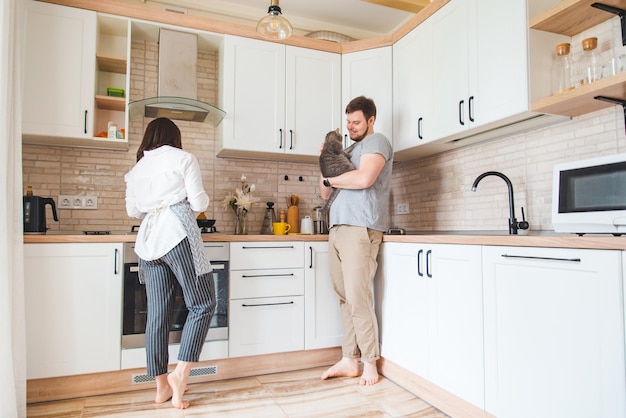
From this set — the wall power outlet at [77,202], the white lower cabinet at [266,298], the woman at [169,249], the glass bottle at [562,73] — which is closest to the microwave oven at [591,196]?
the glass bottle at [562,73]

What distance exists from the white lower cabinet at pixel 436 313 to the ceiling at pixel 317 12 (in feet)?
6.78

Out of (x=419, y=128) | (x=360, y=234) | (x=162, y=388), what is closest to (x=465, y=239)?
(x=360, y=234)

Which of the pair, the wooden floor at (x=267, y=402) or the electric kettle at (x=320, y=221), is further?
the electric kettle at (x=320, y=221)

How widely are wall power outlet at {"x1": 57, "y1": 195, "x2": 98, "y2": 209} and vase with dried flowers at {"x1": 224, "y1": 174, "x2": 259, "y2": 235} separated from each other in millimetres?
885

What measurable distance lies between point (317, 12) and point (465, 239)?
8.35ft

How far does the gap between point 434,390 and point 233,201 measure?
6.05 ft

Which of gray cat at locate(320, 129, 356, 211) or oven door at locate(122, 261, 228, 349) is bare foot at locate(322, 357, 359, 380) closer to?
oven door at locate(122, 261, 228, 349)

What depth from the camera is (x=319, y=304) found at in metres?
2.76

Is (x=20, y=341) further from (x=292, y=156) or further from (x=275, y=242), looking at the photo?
(x=292, y=156)

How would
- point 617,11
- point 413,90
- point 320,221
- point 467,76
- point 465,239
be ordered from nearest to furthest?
point 617,11 < point 465,239 < point 467,76 < point 413,90 < point 320,221

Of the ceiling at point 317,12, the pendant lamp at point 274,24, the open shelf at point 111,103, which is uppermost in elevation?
the ceiling at point 317,12

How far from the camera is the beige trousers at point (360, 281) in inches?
96.1

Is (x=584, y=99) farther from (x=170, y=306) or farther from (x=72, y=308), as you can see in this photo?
(x=72, y=308)

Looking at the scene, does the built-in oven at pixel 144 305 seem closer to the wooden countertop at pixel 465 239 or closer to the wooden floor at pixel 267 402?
the wooden countertop at pixel 465 239
